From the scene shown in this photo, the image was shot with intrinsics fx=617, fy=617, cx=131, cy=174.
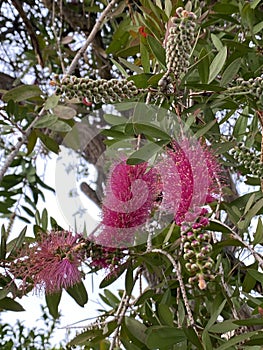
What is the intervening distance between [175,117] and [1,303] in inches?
13.8

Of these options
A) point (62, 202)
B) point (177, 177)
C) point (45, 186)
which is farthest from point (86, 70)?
point (177, 177)

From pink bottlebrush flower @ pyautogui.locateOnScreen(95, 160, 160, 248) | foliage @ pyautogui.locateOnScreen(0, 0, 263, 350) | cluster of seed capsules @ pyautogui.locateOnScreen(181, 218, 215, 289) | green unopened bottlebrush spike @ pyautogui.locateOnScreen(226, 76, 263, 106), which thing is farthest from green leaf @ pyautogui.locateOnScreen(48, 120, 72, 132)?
cluster of seed capsules @ pyautogui.locateOnScreen(181, 218, 215, 289)

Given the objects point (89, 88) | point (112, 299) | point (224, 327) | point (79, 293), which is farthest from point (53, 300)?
point (112, 299)

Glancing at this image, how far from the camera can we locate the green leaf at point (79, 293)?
2.90 ft

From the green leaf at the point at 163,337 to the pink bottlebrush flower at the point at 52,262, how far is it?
0.13m

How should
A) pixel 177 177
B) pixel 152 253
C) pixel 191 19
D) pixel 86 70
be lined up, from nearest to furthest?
pixel 191 19 → pixel 177 177 → pixel 152 253 → pixel 86 70

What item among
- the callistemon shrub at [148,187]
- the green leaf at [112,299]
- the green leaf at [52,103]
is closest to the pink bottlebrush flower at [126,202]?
the callistemon shrub at [148,187]

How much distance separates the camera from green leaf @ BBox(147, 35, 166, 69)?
729 millimetres

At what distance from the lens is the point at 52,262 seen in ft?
2.56

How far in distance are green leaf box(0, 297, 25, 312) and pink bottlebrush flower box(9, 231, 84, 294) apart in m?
0.07

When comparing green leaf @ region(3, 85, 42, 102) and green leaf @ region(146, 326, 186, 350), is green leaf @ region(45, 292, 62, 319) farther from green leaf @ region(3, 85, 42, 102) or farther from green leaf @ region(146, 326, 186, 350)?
green leaf @ region(3, 85, 42, 102)

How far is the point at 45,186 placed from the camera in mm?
1783

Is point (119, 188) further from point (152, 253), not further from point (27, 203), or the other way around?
point (27, 203)

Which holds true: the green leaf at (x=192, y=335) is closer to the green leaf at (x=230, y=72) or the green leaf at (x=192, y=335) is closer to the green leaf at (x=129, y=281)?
the green leaf at (x=129, y=281)
